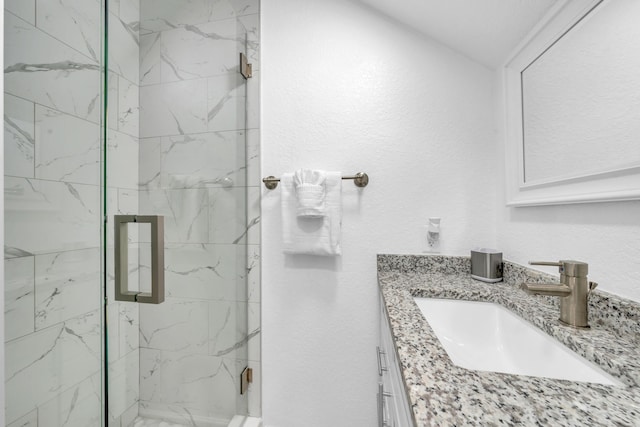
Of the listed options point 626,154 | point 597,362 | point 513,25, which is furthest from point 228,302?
point 513,25

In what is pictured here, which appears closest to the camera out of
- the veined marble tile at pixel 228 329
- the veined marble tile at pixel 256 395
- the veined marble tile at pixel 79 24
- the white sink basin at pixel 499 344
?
the white sink basin at pixel 499 344

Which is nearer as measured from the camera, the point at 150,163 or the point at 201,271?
the point at 150,163

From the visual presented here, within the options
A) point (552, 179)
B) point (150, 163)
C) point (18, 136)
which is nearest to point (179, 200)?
point (150, 163)

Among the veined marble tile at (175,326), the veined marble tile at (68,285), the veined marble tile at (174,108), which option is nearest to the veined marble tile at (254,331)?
the veined marble tile at (175,326)

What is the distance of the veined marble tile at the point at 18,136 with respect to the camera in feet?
1.91

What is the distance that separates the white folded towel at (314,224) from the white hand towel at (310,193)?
29 millimetres

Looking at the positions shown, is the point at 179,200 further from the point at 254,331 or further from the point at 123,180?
the point at 254,331

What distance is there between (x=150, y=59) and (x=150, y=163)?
0.35 meters

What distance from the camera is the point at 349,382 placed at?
1281 millimetres

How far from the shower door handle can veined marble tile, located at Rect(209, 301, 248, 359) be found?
36 centimetres

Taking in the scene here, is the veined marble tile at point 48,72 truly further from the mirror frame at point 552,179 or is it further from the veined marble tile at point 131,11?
the mirror frame at point 552,179

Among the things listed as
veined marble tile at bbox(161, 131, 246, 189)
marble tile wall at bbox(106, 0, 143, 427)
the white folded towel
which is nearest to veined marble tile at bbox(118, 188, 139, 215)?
marble tile wall at bbox(106, 0, 143, 427)

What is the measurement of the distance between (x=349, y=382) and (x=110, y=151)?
4.44 feet

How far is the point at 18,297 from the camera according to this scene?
609mm
